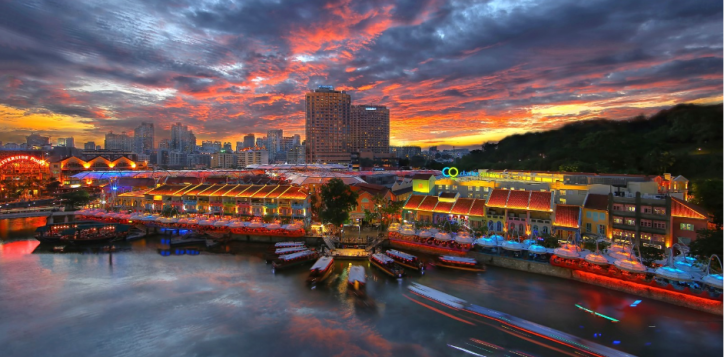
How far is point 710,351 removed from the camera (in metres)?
12.6

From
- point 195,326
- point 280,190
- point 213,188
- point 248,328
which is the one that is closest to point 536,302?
point 248,328

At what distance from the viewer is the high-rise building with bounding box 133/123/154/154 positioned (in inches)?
5969

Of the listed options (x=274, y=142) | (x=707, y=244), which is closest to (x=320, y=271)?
(x=707, y=244)

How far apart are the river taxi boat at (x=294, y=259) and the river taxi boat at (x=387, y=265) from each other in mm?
3927

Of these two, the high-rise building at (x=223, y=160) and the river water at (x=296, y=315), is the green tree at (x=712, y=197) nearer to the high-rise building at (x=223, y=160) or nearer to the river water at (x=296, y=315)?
the river water at (x=296, y=315)

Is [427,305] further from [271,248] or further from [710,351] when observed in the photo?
[271,248]

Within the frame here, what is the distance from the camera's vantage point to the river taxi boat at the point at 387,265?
65.3 ft

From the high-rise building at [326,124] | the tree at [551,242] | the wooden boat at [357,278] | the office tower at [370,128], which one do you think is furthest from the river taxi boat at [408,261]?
the office tower at [370,128]

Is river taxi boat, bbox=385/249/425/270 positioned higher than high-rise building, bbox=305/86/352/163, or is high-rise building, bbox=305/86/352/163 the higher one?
high-rise building, bbox=305/86/352/163

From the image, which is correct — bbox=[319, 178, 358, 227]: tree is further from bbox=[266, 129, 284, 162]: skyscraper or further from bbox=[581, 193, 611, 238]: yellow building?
bbox=[266, 129, 284, 162]: skyscraper

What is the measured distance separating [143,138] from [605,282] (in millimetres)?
176078

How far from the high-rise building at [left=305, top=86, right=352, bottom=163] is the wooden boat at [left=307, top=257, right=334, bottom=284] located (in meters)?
78.3

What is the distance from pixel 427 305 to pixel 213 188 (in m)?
25.2

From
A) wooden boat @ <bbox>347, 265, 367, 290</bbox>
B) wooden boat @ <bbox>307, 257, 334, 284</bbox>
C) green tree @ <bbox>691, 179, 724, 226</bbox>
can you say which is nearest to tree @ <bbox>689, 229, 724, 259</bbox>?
green tree @ <bbox>691, 179, 724, 226</bbox>
